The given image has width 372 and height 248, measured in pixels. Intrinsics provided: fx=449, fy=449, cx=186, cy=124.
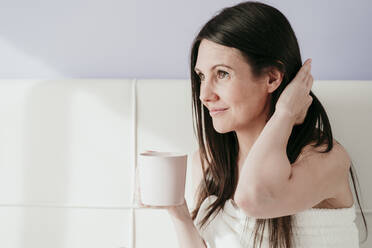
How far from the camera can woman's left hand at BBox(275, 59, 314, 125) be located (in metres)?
1.03

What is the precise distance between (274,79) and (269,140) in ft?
0.57

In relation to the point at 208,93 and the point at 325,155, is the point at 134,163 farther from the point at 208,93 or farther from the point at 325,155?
the point at 325,155

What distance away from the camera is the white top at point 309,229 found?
3.64ft

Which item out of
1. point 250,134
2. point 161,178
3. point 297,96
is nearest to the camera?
point 161,178

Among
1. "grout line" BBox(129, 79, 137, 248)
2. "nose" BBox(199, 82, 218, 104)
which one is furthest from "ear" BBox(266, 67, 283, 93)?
"grout line" BBox(129, 79, 137, 248)

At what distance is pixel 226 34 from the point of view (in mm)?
1059

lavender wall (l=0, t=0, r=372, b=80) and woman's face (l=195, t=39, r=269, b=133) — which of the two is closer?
woman's face (l=195, t=39, r=269, b=133)

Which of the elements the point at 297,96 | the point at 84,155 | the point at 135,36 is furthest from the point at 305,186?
the point at 135,36

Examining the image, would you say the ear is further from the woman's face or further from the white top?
the white top

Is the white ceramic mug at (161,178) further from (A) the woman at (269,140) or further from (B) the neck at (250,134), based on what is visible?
(B) the neck at (250,134)

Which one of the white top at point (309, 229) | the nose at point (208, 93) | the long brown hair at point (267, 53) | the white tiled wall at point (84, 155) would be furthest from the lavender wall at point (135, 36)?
the white top at point (309, 229)

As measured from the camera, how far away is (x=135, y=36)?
5.04ft

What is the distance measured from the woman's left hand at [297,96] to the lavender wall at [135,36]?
493 millimetres

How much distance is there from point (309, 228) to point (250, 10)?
1.81ft
